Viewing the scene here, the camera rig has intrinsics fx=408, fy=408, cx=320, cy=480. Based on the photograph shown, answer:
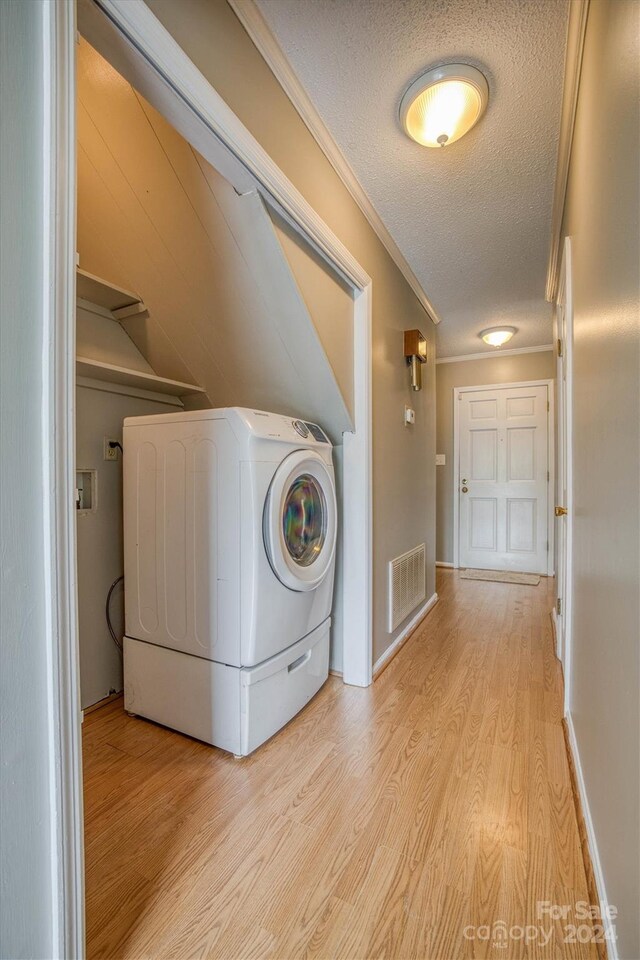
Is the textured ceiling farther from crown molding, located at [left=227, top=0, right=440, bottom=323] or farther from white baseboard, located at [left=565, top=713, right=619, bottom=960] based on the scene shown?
white baseboard, located at [left=565, top=713, right=619, bottom=960]

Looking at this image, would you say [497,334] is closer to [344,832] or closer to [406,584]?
[406,584]

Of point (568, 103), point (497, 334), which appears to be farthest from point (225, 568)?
point (497, 334)

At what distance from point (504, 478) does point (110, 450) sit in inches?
148

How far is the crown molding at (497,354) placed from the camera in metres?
4.14

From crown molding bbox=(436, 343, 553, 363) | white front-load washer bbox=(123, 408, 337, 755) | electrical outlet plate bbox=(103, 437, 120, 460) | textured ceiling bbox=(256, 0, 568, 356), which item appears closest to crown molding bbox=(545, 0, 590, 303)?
textured ceiling bbox=(256, 0, 568, 356)

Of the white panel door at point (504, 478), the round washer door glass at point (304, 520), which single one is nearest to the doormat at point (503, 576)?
the white panel door at point (504, 478)

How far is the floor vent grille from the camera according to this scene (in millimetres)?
2408

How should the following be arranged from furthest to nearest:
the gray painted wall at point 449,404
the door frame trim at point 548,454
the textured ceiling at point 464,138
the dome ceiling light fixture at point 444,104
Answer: the gray painted wall at point 449,404, the door frame trim at point 548,454, the dome ceiling light fixture at point 444,104, the textured ceiling at point 464,138

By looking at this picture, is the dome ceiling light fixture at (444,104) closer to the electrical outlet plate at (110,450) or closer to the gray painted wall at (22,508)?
the gray painted wall at (22,508)

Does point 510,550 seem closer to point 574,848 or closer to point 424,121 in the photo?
point 574,848

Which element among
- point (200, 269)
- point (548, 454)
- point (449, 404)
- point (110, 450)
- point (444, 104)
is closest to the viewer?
point (444, 104)

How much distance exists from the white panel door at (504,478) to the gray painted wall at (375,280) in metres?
1.28

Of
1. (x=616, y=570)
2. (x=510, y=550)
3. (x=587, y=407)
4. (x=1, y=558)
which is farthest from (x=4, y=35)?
(x=510, y=550)

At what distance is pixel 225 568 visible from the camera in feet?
5.02
